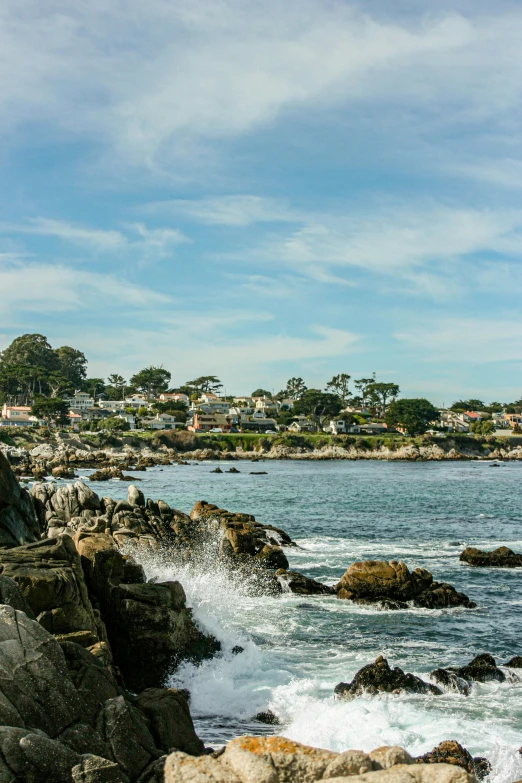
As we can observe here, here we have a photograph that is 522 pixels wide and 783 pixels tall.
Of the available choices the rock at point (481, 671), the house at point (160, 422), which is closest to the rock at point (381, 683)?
the rock at point (481, 671)

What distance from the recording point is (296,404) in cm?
18300

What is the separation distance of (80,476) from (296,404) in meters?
106

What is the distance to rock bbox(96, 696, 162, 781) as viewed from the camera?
805 centimetres

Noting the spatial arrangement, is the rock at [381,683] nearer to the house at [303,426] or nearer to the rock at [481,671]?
the rock at [481,671]

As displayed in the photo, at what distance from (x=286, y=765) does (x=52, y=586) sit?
7.16 metres

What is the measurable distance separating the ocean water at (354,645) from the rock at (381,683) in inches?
11.2

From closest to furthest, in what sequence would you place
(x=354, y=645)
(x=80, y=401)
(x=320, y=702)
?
(x=320, y=702), (x=354, y=645), (x=80, y=401)

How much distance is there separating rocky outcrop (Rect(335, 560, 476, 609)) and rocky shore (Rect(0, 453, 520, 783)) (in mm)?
38

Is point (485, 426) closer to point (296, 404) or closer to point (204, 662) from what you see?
point (296, 404)

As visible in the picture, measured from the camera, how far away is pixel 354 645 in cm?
1873

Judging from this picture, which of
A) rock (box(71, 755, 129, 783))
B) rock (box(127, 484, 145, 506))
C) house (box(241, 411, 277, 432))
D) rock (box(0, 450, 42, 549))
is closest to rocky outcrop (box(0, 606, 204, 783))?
rock (box(71, 755, 129, 783))

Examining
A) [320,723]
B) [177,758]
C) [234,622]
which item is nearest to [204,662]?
[320,723]

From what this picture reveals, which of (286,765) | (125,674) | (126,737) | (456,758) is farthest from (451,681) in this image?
(286,765)

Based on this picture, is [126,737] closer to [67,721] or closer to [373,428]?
[67,721]
